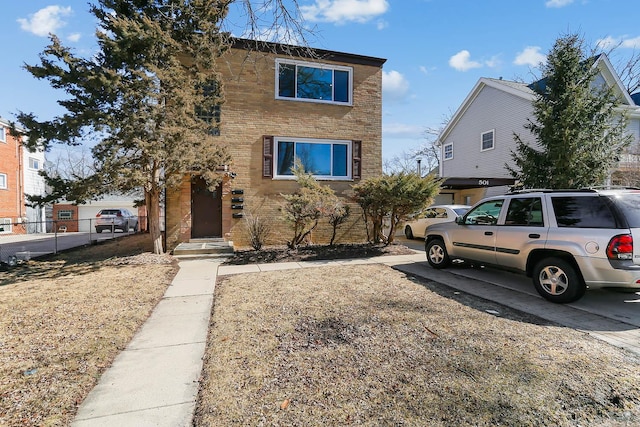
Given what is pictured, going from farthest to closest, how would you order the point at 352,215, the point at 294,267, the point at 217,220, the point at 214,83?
1. the point at 352,215
2. the point at 217,220
3. the point at 214,83
4. the point at 294,267

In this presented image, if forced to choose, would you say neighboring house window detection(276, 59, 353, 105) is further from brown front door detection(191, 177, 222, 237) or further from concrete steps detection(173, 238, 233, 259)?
concrete steps detection(173, 238, 233, 259)

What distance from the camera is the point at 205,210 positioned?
11625 mm

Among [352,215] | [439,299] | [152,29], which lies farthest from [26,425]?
[352,215]

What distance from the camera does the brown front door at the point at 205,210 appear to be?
37.7 ft

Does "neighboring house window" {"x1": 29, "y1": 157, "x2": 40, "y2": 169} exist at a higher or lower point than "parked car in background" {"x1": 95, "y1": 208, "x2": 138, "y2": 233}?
higher

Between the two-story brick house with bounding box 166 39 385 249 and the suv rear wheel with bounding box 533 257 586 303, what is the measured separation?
295 inches

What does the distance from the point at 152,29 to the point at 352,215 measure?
8.46m

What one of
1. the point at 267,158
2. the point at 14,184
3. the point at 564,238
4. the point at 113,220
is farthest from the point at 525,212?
the point at 14,184

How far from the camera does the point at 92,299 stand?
5586mm

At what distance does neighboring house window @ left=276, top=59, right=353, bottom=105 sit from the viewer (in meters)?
12.2

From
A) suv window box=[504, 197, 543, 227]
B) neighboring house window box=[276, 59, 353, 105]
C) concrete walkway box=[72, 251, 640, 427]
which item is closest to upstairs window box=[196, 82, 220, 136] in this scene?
neighboring house window box=[276, 59, 353, 105]

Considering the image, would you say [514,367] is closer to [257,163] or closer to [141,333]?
[141,333]

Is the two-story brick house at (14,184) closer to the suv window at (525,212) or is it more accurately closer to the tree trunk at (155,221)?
the tree trunk at (155,221)

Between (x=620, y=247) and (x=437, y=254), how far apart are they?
12.5 feet
